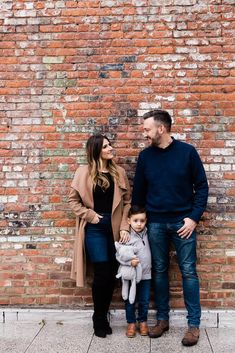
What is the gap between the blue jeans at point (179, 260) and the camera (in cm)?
446

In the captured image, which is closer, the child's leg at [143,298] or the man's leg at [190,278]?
the man's leg at [190,278]

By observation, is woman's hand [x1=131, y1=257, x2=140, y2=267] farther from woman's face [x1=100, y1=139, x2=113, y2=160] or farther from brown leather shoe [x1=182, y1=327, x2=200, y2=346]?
woman's face [x1=100, y1=139, x2=113, y2=160]

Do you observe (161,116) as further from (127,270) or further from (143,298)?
(143,298)

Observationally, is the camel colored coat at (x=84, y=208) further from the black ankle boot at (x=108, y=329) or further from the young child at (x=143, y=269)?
the black ankle boot at (x=108, y=329)

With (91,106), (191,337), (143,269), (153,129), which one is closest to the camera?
(191,337)

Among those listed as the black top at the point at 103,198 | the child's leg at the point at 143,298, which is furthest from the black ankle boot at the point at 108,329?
the black top at the point at 103,198

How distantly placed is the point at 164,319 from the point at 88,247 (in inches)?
42.6

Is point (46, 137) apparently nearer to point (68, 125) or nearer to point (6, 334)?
point (68, 125)

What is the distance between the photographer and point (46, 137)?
496cm

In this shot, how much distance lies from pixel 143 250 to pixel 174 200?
61 centimetres

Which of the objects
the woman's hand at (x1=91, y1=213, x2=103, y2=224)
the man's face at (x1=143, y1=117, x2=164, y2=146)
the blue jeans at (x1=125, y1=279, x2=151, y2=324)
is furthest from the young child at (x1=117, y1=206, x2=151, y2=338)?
the man's face at (x1=143, y1=117, x2=164, y2=146)

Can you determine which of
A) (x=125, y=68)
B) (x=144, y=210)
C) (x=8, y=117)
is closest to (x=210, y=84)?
(x=125, y=68)

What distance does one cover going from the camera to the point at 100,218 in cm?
457

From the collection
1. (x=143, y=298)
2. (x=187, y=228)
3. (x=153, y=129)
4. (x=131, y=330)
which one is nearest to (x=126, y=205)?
(x=187, y=228)
